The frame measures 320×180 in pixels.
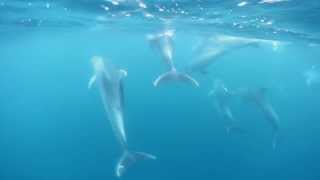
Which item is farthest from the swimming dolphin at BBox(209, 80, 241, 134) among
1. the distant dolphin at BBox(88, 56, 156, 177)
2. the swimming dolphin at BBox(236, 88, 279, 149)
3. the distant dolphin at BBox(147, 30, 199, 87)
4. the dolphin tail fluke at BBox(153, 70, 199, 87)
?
the distant dolphin at BBox(88, 56, 156, 177)

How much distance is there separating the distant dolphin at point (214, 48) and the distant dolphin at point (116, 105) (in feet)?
17.0

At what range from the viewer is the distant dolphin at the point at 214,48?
841 inches

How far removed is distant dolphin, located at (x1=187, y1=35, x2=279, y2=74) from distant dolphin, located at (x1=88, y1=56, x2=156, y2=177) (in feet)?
17.0

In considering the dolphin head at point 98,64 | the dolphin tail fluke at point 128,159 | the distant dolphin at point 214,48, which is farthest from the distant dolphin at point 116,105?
the distant dolphin at point 214,48

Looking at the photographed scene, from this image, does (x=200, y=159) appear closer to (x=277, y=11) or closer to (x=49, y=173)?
(x=49, y=173)

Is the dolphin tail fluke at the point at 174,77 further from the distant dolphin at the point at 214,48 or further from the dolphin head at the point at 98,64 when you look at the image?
the distant dolphin at the point at 214,48

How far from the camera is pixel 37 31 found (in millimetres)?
34000

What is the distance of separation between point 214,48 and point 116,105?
34.6 feet

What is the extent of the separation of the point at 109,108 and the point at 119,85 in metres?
0.86

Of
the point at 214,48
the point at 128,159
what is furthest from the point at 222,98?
the point at 128,159

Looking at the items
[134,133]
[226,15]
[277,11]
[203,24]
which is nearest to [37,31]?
[203,24]

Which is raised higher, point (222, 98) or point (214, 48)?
point (214, 48)

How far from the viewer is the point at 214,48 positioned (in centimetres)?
2527

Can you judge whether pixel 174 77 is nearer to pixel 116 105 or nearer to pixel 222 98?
pixel 116 105
